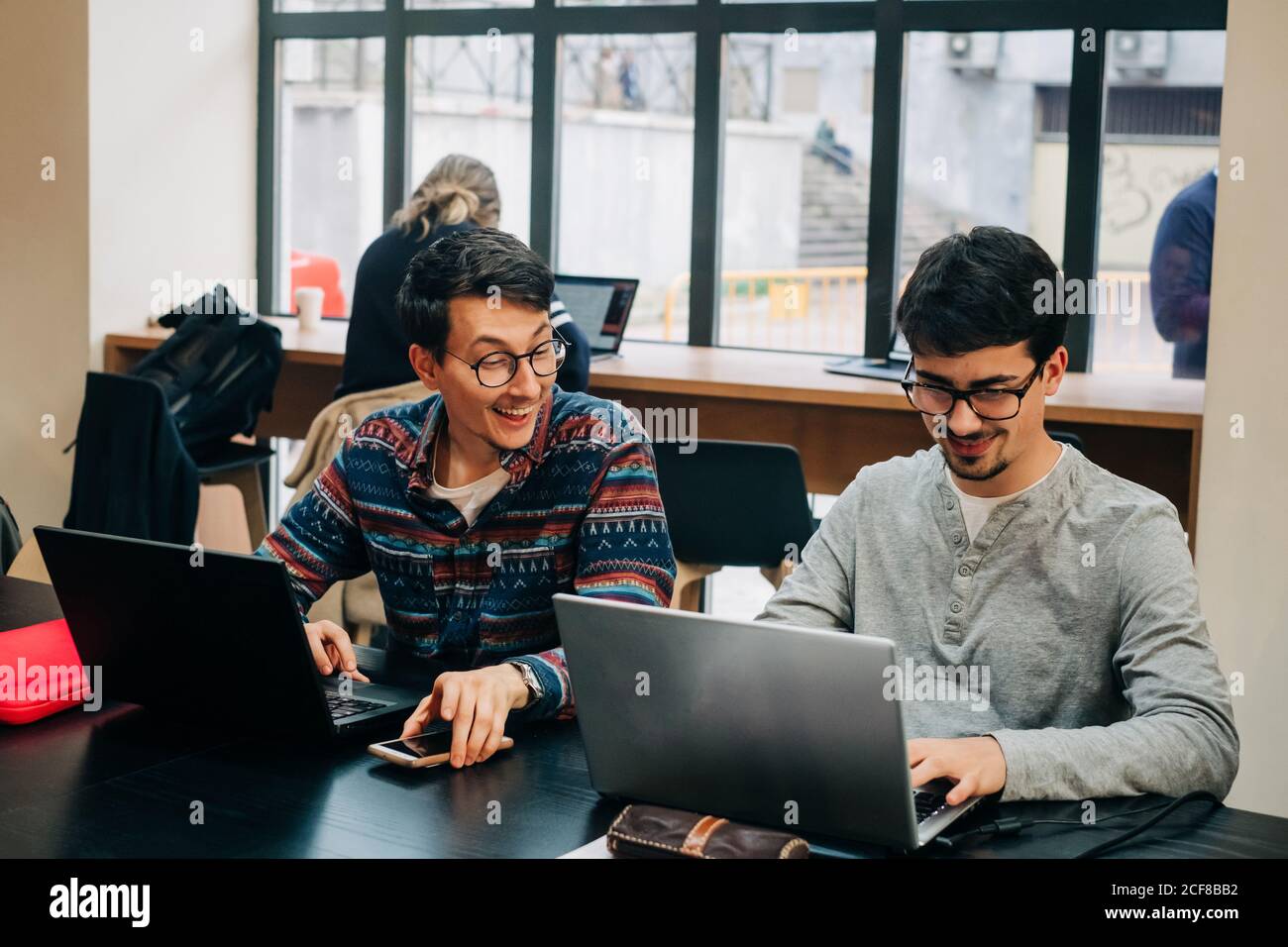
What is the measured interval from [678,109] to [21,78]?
188cm

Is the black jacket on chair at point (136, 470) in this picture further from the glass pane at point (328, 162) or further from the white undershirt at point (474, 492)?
the white undershirt at point (474, 492)

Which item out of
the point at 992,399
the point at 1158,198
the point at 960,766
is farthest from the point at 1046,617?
the point at 1158,198

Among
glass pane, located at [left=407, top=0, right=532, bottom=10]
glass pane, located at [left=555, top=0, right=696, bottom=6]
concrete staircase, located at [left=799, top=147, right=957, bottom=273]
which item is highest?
glass pane, located at [left=407, top=0, right=532, bottom=10]

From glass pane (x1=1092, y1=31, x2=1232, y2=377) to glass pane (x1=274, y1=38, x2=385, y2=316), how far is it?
7.11 ft

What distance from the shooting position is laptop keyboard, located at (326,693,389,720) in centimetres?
155

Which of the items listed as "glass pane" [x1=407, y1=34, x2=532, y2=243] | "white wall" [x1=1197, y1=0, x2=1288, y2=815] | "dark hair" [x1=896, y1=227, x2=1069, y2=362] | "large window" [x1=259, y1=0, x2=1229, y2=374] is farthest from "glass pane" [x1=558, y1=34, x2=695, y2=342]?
"dark hair" [x1=896, y1=227, x2=1069, y2=362]

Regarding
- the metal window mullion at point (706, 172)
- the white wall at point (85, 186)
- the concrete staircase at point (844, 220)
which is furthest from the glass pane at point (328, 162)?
the concrete staircase at point (844, 220)

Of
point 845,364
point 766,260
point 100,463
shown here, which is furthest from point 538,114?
point 100,463

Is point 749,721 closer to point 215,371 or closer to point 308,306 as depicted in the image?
point 215,371

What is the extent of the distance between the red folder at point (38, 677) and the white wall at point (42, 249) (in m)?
2.73

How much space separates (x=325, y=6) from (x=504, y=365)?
3180mm

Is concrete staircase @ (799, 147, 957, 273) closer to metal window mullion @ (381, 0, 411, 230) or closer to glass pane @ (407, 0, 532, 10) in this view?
glass pane @ (407, 0, 532, 10)

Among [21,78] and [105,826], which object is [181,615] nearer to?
[105,826]

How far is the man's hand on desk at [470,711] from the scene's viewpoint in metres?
1.46
